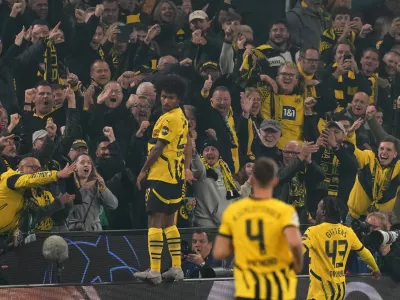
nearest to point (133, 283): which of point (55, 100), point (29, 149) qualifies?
point (29, 149)

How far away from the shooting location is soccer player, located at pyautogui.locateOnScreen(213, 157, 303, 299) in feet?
27.2

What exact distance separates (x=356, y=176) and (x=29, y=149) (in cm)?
407

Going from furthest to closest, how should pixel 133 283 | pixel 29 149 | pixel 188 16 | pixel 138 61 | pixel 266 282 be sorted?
1. pixel 188 16
2. pixel 138 61
3. pixel 29 149
4. pixel 133 283
5. pixel 266 282

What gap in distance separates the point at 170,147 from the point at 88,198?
78.2 inches

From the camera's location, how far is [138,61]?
15922 mm

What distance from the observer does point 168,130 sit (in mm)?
11320

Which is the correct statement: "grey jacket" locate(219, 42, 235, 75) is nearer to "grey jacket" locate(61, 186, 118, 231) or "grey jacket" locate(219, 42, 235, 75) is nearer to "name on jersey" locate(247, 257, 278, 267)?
"grey jacket" locate(61, 186, 118, 231)

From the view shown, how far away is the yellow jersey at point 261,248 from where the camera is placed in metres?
8.32

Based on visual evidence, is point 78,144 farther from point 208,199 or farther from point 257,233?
point 257,233

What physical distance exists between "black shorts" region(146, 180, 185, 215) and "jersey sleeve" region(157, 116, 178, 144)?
430 millimetres

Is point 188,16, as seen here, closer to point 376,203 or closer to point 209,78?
point 209,78

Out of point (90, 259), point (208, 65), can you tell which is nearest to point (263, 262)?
point (90, 259)

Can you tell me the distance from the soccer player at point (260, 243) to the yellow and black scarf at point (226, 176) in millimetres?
5225

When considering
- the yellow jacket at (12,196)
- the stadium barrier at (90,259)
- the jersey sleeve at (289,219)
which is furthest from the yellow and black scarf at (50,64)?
the jersey sleeve at (289,219)
